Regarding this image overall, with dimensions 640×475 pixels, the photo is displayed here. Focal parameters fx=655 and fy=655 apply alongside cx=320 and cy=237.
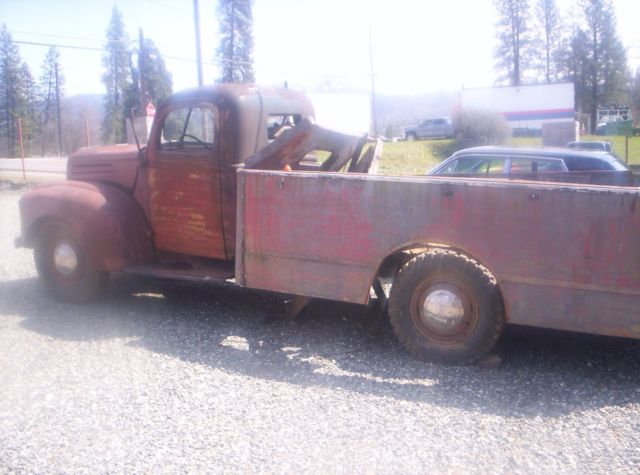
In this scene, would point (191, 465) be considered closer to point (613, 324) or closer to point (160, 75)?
point (613, 324)

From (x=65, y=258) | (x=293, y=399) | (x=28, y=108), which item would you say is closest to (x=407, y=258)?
(x=293, y=399)

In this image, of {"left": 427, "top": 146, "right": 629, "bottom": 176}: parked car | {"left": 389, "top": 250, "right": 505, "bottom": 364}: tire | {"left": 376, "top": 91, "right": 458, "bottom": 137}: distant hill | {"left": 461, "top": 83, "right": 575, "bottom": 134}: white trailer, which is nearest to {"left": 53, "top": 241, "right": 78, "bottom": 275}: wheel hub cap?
{"left": 389, "top": 250, "right": 505, "bottom": 364}: tire

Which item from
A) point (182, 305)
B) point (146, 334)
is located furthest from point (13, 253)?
point (146, 334)

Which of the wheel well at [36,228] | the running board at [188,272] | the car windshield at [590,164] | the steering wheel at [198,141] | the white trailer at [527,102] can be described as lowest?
the running board at [188,272]

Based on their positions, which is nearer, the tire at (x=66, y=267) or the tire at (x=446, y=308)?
the tire at (x=446, y=308)

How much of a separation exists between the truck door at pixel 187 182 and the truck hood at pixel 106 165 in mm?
364

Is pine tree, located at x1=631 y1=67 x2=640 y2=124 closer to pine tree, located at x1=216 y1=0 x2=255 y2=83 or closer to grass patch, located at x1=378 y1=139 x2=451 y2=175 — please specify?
grass patch, located at x1=378 y1=139 x2=451 y2=175

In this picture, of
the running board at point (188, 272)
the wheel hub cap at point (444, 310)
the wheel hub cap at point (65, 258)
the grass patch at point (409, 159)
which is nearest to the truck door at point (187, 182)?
the running board at point (188, 272)

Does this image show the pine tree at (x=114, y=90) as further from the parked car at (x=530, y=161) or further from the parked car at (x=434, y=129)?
the parked car at (x=530, y=161)

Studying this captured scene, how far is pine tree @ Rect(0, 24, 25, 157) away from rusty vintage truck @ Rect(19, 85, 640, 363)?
3002 centimetres

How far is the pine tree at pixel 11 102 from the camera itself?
3362 cm

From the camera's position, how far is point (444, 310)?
4906 millimetres

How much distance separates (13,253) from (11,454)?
6889mm

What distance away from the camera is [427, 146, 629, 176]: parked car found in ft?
28.6
